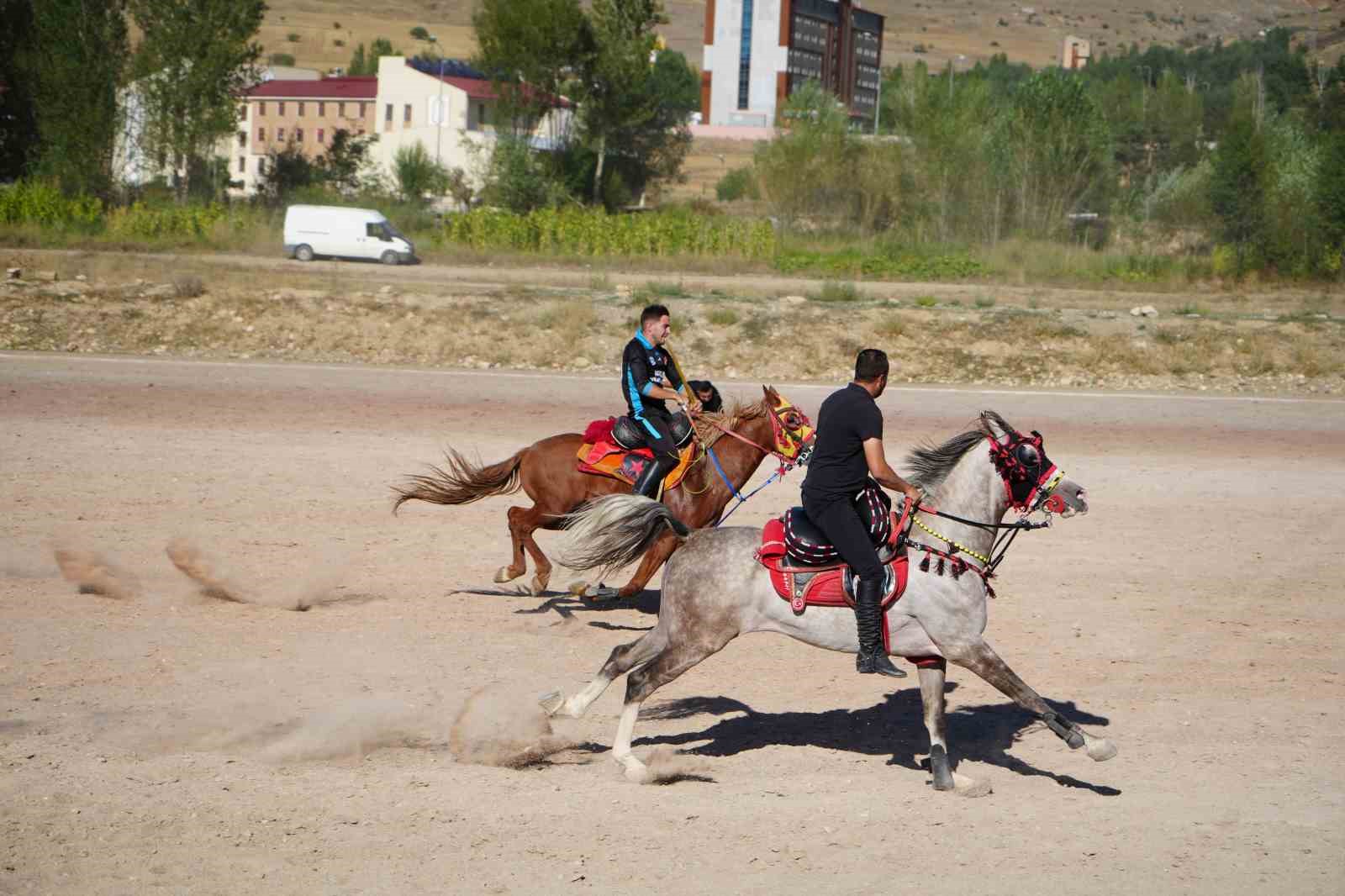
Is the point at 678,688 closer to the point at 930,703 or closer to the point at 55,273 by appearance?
the point at 930,703

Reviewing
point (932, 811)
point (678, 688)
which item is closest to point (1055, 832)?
point (932, 811)

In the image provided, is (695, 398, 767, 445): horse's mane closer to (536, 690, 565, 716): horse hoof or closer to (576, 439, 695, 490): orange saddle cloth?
(576, 439, 695, 490): orange saddle cloth

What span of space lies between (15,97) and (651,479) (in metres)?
58.6

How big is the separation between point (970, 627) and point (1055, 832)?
1.23 meters

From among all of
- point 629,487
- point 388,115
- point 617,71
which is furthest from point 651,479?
point 388,115

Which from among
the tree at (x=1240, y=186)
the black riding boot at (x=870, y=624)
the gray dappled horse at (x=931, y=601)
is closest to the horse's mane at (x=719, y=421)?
the gray dappled horse at (x=931, y=601)

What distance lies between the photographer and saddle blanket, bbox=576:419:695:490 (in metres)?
11.4

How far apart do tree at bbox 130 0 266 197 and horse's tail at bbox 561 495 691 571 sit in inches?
2006

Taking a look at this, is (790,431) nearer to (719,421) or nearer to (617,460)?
(719,421)

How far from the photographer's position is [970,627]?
312 inches

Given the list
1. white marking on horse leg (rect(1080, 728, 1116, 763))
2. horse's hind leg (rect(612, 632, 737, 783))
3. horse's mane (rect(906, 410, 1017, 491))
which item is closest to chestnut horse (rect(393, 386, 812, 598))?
horse's mane (rect(906, 410, 1017, 491))

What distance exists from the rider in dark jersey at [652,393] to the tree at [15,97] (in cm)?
5482

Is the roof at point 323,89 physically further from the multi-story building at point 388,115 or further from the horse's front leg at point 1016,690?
the horse's front leg at point 1016,690

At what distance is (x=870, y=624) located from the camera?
7805 mm
